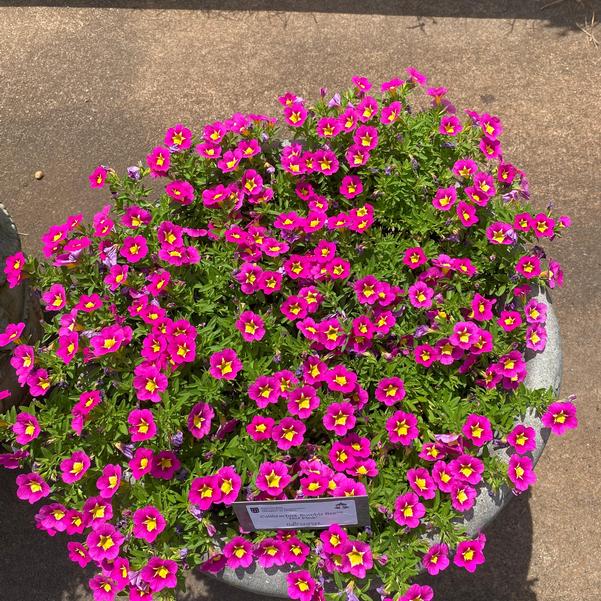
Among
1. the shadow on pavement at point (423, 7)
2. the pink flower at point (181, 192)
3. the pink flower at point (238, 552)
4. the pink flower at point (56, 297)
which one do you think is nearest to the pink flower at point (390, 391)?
the pink flower at point (238, 552)

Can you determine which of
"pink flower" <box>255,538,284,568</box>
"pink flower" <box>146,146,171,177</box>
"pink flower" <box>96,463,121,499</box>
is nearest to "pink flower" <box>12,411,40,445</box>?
"pink flower" <box>96,463,121,499</box>

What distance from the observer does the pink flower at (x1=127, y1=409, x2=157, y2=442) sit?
2104 millimetres

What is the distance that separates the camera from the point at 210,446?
2.26 m

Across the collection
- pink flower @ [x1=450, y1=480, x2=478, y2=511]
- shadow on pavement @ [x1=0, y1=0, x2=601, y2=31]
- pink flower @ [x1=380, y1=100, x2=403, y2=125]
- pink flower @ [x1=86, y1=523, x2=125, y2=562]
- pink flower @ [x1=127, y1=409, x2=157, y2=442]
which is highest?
shadow on pavement @ [x1=0, y1=0, x2=601, y2=31]

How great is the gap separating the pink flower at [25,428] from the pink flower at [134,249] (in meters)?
0.71

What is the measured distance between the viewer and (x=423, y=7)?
193 inches

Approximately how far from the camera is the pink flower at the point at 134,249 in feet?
8.23

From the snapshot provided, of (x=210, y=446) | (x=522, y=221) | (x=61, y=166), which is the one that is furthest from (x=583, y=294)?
(x=61, y=166)

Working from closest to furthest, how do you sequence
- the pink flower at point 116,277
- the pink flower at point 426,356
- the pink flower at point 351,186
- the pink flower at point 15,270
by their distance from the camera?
the pink flower at point 426,356
the pink flower at point 116,277
the pink flower at point 15,270
the pink flower at point 351,186

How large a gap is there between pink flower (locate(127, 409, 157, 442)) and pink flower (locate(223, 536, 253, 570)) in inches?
18.0

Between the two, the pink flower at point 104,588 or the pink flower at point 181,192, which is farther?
the pink flower at point 181,192

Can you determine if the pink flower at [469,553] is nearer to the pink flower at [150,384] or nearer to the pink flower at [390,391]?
the pink flower at [390,391]

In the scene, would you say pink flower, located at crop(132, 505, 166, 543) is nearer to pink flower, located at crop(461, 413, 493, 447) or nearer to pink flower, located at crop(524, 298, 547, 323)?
pink flower, located at crop(461, 413, 493, 447)

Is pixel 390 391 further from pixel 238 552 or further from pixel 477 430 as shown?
pixel 238 552
